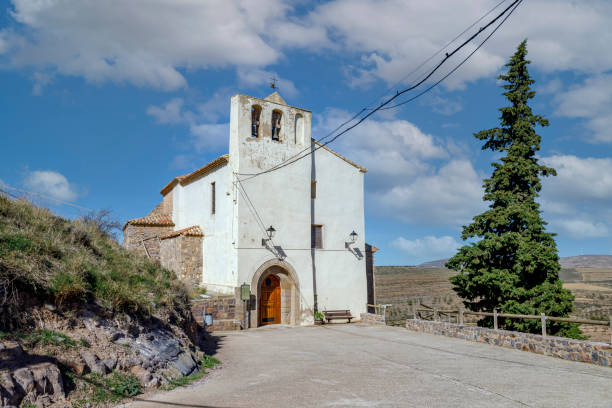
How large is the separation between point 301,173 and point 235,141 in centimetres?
333

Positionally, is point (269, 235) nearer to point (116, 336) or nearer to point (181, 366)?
point (181, 366)

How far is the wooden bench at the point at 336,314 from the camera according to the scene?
65.1ft

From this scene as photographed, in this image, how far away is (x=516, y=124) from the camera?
17.7m

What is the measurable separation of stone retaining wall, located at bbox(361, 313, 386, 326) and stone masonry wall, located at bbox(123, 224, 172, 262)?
11660 mm

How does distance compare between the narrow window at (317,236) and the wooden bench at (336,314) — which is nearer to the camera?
the wooden bench at (336,314)

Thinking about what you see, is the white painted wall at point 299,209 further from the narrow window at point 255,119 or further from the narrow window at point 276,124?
the narrow window at point 276,124

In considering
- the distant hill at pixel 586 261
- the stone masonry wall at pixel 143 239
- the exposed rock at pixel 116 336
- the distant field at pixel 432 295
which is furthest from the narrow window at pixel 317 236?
the distant hill at pixel 586 261

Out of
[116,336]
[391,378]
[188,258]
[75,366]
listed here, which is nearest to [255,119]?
[188,258]

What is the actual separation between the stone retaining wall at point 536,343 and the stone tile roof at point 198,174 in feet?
37.0

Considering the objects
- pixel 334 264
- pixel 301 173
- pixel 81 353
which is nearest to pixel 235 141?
pixel 301 173

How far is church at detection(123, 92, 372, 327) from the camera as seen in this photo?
18.3 meters

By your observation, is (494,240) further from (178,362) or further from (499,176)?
(178,362)

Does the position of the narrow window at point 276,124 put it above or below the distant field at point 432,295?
above

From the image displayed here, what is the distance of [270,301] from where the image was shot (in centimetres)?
1914
